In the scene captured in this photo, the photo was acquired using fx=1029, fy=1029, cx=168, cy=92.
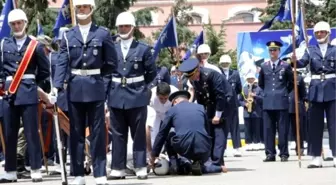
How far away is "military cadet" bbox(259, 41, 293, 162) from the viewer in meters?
17.6

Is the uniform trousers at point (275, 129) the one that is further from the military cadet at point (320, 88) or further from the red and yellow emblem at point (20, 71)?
the red and yellow emblem at point (20, 71)

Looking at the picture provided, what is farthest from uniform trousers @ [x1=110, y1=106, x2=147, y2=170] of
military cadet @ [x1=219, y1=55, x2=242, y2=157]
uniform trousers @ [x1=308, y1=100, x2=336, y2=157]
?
military cadet @ [x1=219, y1=55, x2=242, y2=157]

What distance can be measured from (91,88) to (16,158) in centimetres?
206

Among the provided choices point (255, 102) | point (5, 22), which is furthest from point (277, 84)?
point (255, 102)

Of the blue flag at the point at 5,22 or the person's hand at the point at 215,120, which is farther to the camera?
the blue flag at the point at 5,22

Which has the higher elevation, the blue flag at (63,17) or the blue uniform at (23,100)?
the blue flag at (63,17)

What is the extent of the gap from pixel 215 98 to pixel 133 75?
1600mm

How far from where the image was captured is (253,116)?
80.0 ft

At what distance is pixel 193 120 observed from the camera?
1399 cm

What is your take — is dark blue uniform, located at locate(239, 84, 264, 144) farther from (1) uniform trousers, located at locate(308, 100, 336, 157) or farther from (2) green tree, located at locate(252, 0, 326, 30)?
(2) green tree, located at locate(252, 0, 326, 30)

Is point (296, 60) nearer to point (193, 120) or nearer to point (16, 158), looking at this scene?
point (193, 120)

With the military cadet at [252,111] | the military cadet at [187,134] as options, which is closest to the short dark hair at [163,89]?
the military cadet at [187,134]

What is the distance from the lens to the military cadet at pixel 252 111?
2423 centimetres

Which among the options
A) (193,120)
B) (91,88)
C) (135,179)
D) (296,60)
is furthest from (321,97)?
(91,88)
